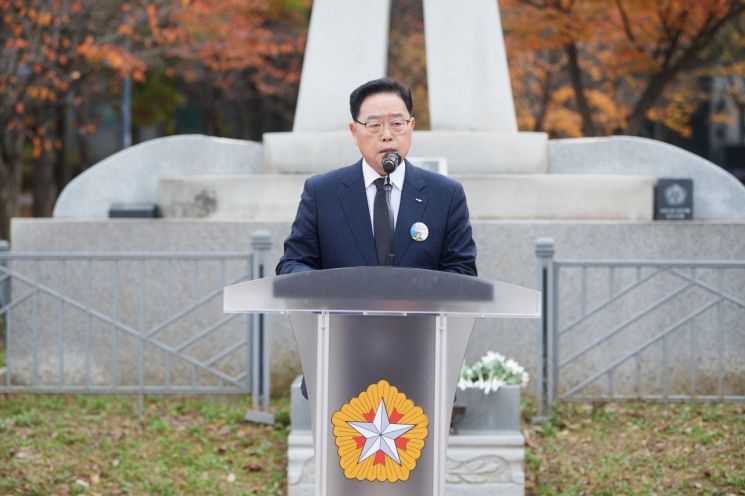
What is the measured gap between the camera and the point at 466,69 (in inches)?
A: 404

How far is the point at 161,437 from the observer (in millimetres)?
7691

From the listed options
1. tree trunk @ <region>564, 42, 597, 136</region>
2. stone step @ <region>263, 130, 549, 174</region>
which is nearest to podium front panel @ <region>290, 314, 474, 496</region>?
stone step @ <region>263, 130, 549, 174</region>

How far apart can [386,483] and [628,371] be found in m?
5.79

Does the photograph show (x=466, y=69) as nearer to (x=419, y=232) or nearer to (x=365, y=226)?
(x=365, y=226)

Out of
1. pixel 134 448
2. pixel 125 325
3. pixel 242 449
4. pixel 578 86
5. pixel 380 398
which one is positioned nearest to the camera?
pixel 380 398

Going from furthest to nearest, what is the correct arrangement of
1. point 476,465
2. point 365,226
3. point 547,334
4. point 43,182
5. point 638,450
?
point 43,182 → point 547,334 → point 638,450 → point 476,465 → point 365,226

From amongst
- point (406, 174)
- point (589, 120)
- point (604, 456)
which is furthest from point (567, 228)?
point (589, 120)

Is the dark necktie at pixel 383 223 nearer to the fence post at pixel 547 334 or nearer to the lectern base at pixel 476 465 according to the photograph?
the lectern base at pixel 476 465

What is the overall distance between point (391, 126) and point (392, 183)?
25 cm

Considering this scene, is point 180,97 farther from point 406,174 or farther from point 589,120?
point 406,174

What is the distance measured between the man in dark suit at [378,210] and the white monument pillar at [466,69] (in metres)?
6.22

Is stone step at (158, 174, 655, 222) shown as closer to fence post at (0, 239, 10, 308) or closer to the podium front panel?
fence post at (0, 239, 10, 308)

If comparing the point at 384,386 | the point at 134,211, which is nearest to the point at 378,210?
the point at 384,386

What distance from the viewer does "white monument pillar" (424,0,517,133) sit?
1019 centimetres
